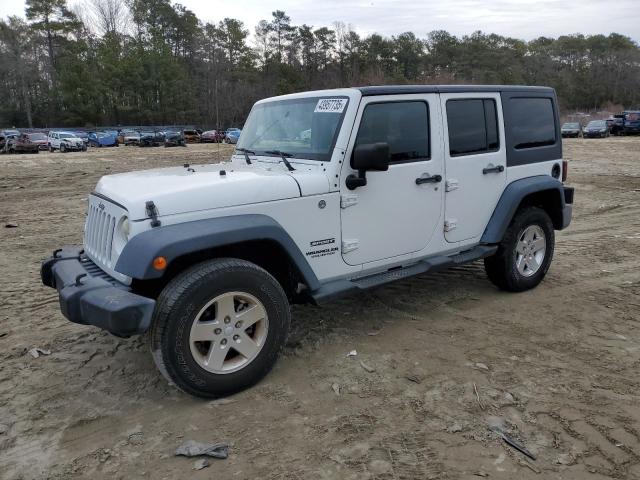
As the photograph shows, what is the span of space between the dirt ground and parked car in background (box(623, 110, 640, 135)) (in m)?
40.6

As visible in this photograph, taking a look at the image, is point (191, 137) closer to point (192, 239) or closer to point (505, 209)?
point (505, 209)

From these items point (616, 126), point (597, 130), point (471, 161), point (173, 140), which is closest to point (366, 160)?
point (471, 161)

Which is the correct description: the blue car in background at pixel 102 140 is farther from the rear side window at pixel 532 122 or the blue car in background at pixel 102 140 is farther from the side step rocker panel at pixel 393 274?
the side step rocker panel at pixel 393 274

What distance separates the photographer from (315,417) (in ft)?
10.8

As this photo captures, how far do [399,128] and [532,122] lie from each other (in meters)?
1.87

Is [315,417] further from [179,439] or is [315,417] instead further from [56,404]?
[56,404]

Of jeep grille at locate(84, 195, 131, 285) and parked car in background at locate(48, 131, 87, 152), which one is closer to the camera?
jeep grille at locate(84, 195, 131, 285)

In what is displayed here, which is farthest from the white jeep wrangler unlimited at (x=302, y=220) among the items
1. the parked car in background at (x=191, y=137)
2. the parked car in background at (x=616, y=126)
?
the parked car in background at (x=191, y=137)

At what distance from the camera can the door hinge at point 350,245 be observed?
3.99 metres

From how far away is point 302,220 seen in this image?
3.73m

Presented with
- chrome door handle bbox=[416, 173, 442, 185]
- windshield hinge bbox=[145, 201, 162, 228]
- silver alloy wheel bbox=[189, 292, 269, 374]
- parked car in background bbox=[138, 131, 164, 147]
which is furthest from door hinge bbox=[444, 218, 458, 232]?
parked car in background bbox=[138, 131, 164, 147]

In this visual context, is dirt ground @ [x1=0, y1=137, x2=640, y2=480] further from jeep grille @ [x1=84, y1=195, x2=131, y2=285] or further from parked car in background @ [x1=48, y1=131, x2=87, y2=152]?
parked car in background @ [x1=48, y1=131, x2=87, y2=152]

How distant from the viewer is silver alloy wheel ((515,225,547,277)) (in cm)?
533

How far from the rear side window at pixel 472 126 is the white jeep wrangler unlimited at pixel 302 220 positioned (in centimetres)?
1
